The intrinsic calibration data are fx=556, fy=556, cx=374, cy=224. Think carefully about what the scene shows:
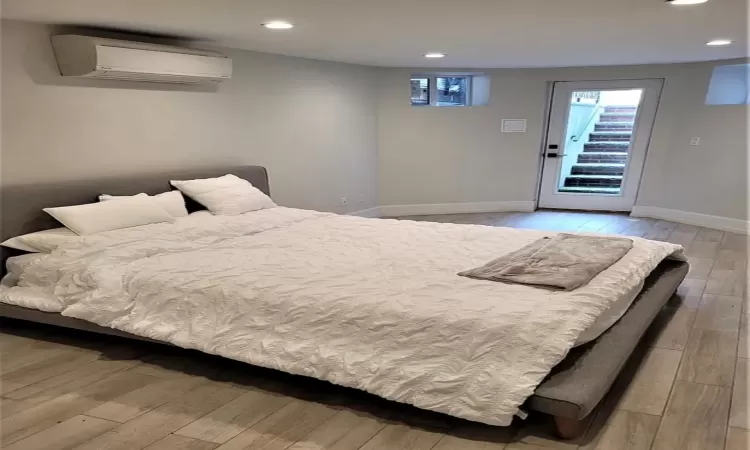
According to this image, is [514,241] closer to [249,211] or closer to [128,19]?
[249,211]

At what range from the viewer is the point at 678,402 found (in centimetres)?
253

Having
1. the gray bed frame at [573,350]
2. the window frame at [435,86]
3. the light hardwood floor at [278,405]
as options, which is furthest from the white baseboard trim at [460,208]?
the light hardwood floor at [278,405]

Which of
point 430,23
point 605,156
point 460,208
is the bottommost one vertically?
point 460,208

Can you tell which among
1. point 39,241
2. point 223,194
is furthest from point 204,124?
point 39,241

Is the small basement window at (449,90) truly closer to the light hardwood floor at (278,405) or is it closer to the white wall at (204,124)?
the white wall at (204,124)

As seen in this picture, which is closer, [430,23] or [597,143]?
[430,23]

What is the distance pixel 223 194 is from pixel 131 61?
115cm

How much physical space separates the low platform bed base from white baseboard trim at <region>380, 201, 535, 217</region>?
14.6 ft

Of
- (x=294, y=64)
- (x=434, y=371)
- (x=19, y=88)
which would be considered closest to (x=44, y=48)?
(x=19, y=88)

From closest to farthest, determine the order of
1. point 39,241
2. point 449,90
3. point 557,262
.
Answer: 1. point 557,262
2. point 39,241
3. point 449,90

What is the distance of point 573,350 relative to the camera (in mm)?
2469

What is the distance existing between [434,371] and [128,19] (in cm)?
277

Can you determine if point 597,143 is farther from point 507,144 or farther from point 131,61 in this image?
point 131,61

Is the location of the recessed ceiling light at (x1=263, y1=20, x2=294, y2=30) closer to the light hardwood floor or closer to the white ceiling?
the white ceiling
